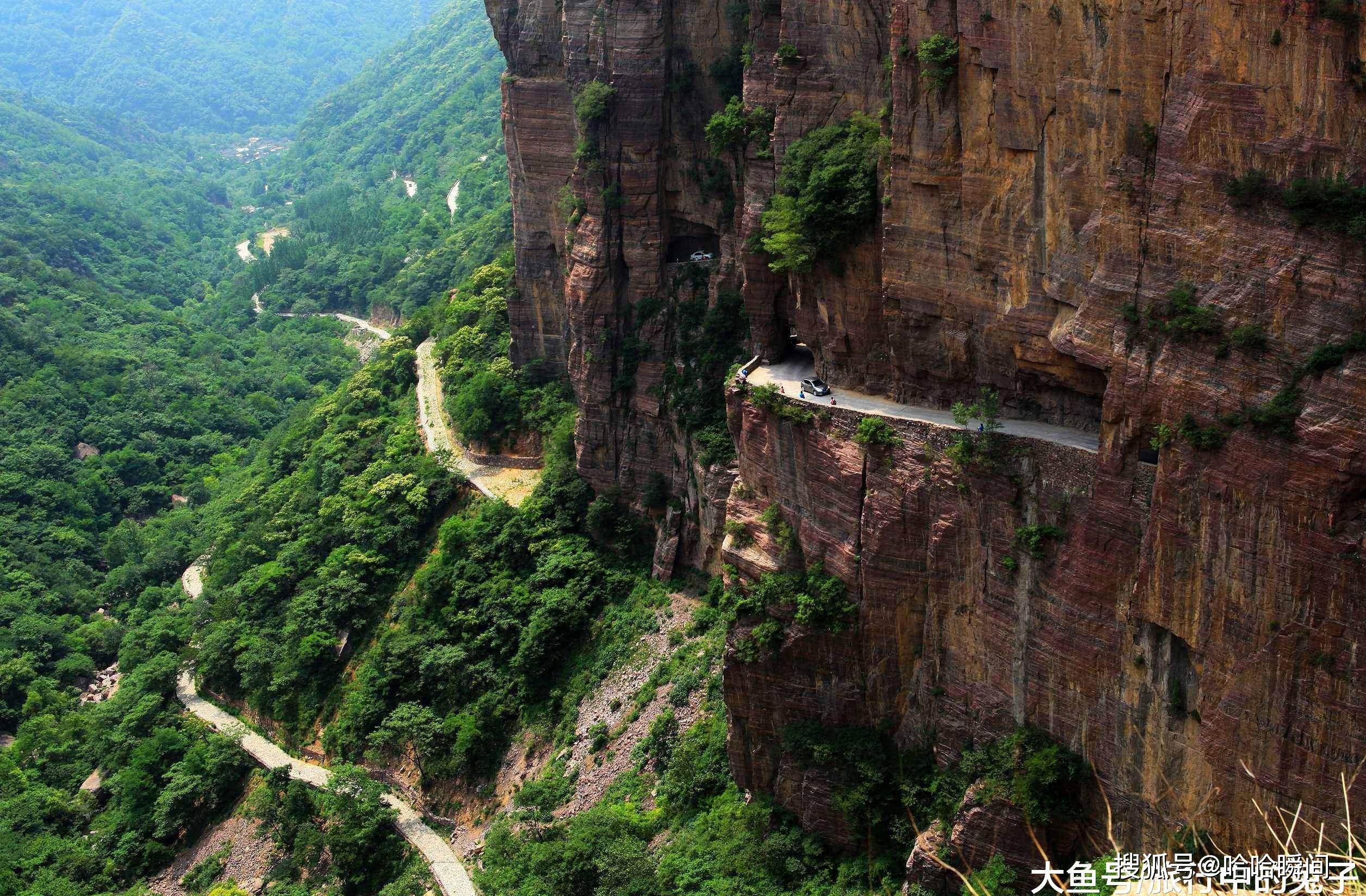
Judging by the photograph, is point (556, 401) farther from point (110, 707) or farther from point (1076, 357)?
point (1076, 357)

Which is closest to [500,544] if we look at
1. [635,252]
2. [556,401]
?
[556,401]

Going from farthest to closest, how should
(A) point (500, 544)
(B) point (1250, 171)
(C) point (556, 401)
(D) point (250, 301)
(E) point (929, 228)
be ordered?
(D) point (250, 301) → (C) point (556, 401) → (A) point (500, 544) → (E) point (929, 228) → (B) point (1250, 171)

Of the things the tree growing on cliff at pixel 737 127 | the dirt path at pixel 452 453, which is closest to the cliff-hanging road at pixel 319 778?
the dirt path at pixel 452 453

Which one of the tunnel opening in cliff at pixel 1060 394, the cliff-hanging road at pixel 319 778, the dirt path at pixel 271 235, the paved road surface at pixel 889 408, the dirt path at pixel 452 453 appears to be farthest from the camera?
the dirt path at pixel 271 235

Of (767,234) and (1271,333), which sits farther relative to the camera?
(767,234)

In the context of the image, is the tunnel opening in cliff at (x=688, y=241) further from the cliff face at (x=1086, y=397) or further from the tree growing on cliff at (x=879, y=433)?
the tree growing on cliff at (x=879, y=433)

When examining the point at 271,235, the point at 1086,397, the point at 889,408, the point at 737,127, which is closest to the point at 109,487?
the point at 737,127

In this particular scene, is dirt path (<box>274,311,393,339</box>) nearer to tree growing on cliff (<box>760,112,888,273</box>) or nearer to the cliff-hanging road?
the cliff-hanging road
